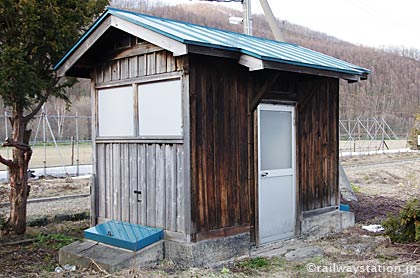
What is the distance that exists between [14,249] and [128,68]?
3.16 m

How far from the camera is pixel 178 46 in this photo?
5453mm

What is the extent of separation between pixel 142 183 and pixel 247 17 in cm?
803

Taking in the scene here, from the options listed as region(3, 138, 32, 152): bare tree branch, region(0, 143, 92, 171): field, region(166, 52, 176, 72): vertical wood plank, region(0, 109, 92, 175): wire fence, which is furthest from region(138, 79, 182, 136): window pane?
region(0, 143, 92, 171): field

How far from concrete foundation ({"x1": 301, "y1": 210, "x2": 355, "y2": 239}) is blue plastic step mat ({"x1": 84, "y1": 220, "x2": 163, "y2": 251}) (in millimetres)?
2659

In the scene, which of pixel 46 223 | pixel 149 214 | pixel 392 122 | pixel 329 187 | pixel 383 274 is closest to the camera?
pixel 383 274

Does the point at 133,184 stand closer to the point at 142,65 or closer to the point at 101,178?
the point at 101,178

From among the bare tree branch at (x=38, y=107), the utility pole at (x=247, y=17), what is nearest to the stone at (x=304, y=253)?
the bare tree branch at (x=38, y=107)

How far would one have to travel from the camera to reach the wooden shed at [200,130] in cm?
582

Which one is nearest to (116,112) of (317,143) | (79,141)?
(317,143)

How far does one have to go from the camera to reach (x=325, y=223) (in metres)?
7.84

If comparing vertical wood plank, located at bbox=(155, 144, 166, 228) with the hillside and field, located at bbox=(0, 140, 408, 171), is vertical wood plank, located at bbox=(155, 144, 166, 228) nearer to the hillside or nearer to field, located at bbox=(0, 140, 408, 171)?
field, located at bbox=(0, 140, 408, 171)

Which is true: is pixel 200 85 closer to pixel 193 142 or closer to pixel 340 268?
pixel 193 142

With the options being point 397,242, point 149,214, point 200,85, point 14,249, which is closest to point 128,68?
point 200,85

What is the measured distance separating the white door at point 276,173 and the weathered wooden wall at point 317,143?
0.21 metres
